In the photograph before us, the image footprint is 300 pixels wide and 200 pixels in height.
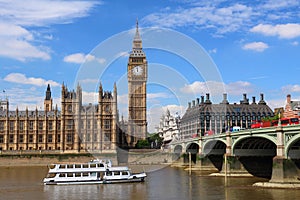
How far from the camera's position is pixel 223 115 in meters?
123

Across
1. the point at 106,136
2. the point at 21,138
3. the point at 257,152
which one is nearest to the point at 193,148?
the point at 106,136

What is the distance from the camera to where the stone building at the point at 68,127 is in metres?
98.1

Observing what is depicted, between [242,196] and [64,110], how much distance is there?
224 ft

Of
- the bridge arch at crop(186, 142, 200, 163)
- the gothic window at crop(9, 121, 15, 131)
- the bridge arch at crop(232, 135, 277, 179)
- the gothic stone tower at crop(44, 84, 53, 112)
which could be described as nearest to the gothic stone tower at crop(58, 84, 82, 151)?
the gothic window at crop(9, 121, 15, 131)

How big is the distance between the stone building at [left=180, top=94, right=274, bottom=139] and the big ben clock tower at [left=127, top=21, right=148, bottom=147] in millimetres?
16829

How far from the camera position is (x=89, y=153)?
95875mm

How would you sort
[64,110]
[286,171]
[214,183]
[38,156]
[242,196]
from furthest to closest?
1. [64,110]
2. [38,156]
3. [214,183]
4. [286,171]
5. [242,196]

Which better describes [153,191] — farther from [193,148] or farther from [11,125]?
[11,125]

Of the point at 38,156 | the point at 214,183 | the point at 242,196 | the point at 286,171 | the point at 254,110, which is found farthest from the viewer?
the point at 254,110

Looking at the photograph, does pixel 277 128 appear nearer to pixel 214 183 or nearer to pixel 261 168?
pixel 214 183

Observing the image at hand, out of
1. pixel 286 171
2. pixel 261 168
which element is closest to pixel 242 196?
pixel 286 171

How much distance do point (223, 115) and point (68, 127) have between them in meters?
48.6

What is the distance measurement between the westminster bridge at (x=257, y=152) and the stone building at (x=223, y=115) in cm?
2722

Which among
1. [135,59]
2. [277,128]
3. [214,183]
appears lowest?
[214,183]
